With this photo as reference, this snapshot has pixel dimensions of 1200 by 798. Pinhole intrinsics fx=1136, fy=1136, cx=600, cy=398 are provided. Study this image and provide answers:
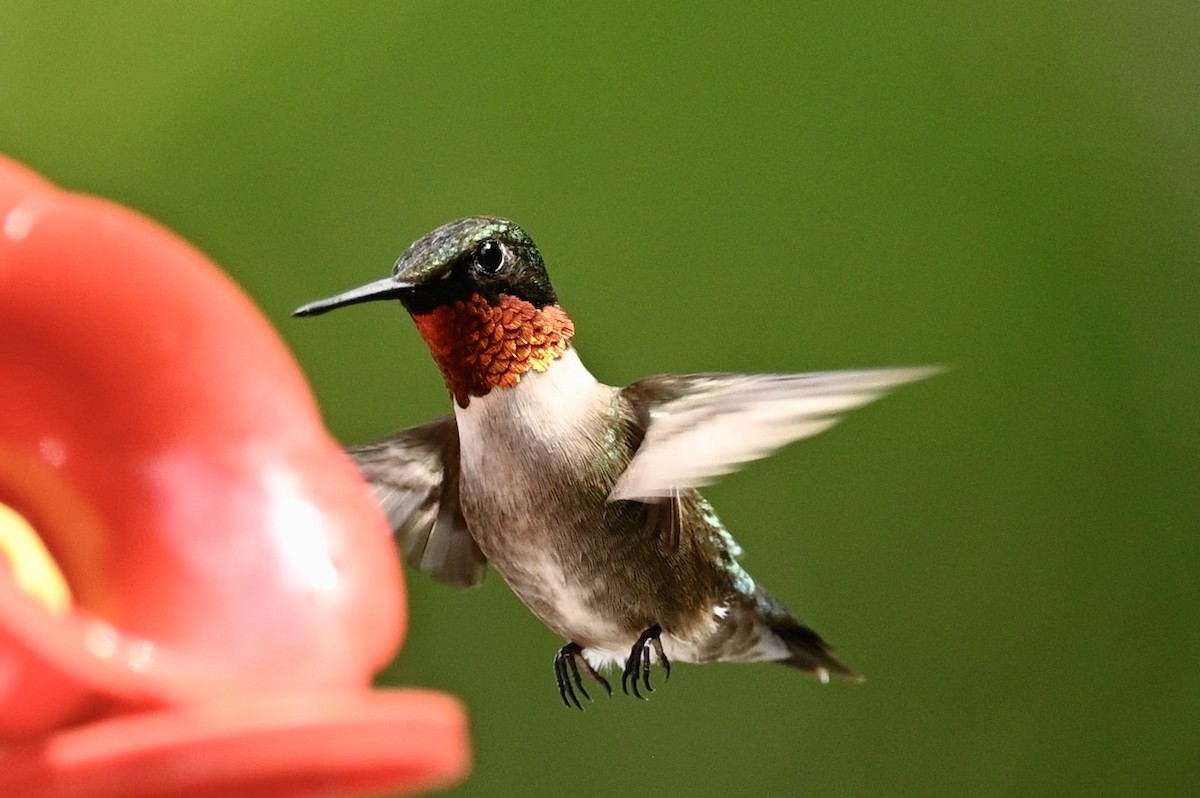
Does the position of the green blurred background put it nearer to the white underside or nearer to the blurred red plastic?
the white underside

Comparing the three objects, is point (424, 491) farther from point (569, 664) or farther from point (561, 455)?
point (569, 664)

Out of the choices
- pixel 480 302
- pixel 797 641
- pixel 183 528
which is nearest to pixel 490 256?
pixel 480 302

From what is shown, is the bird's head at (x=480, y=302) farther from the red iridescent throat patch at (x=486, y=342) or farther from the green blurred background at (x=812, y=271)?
the green blurred background at (x=812, y=271)

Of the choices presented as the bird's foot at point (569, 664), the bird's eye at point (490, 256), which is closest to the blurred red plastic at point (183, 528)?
the bird's eye at point (490, 256)

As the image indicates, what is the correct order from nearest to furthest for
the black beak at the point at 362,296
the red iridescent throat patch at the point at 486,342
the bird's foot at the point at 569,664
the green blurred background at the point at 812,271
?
the black beak at the point at 362,296 < the red iridescent throat patch at the point at 486,342 < the bird's foot at the point at 569,664 < the green blurred background at the point at 812,271

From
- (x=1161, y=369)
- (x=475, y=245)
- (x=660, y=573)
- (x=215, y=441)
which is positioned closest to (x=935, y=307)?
(x=1161, y=369)

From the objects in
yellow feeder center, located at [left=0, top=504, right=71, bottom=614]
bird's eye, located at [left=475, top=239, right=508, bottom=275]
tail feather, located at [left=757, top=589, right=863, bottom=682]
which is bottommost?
tail feather, located at [left=757, top=589, right=863, bottom=682]

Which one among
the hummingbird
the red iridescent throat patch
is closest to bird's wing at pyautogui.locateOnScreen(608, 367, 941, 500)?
the hummingbird

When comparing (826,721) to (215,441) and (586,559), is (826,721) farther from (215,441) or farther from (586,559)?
(215,441)
